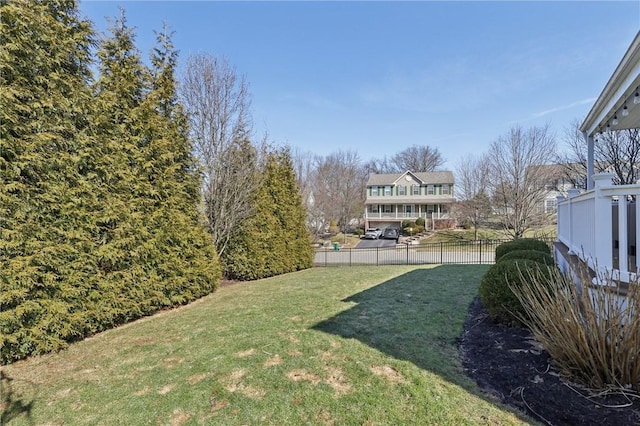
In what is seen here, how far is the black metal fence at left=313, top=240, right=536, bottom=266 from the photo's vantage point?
15.4 meters

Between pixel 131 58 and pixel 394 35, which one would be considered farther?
pixel 394 35

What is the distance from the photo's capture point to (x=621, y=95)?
411 cm

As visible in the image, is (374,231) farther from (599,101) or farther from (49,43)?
(49,43)

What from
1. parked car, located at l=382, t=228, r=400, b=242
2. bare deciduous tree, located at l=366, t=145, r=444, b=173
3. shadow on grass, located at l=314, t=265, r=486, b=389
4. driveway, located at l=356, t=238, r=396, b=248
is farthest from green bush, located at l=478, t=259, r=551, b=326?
bare deciduous tree, located at l=366, t=145, r=444, b=173

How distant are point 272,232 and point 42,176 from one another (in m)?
6.62

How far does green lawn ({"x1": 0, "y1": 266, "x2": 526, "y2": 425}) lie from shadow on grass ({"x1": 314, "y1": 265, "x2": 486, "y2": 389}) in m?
0.02

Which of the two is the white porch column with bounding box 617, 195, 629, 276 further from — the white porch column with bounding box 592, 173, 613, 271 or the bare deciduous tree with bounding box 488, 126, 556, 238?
the bare deciduous tree with bounding box 488, 126, 556, 238

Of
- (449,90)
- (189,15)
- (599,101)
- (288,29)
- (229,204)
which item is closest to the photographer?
(599,101)

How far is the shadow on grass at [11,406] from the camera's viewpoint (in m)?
2.65

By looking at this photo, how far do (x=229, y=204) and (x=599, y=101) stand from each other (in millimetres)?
9091

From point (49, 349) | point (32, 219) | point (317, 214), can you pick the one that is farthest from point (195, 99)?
point (317, 214)

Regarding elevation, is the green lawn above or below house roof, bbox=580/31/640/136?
below

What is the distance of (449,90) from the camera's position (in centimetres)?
1330

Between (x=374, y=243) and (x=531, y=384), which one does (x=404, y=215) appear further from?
(x=531, y=384)
